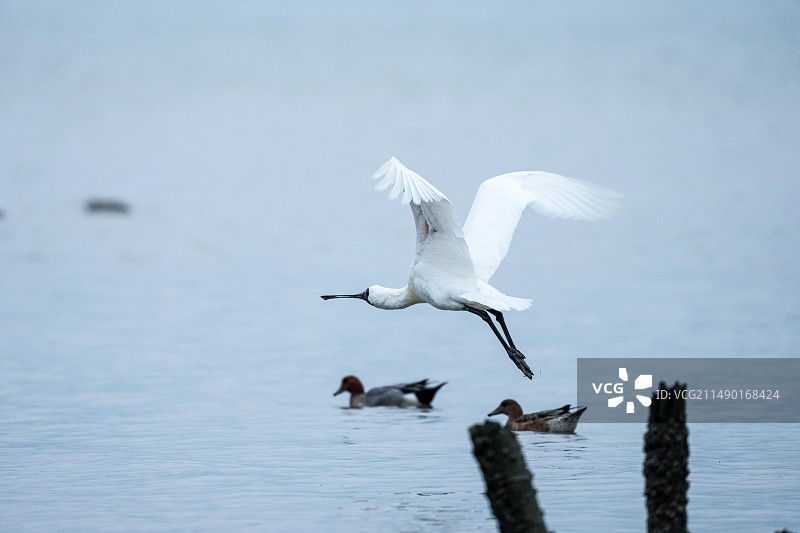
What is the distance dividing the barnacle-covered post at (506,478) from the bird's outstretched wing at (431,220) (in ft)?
8.80

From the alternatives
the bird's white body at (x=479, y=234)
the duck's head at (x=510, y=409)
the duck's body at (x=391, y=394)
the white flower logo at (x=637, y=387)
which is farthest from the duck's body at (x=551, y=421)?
the bird's white body at (x=479, y=234)

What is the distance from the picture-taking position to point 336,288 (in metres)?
27.5

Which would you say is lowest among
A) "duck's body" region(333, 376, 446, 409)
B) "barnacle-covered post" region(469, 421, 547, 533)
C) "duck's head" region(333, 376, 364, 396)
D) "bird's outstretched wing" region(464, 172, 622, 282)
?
"barnacle-covered post" region(469, 421, 547, 533)

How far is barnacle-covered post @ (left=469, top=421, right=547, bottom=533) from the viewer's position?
24.4ft

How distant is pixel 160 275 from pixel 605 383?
17.7 meters

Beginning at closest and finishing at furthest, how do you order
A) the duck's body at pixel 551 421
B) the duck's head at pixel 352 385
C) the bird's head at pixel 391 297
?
the bird's head at pixel 391 297 < the duck's body at pixel 551 421 < the duck's head at pixel 352 385

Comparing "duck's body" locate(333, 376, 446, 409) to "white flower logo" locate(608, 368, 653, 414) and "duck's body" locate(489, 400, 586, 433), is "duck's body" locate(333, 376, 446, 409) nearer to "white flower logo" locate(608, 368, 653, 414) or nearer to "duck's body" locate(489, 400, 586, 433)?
"duck's body" locate(489, 400, 586, 433)

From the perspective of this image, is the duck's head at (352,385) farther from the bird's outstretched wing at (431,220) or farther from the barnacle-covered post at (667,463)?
the barnacle-covered post at (667,463)

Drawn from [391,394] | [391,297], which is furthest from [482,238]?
[391,394]

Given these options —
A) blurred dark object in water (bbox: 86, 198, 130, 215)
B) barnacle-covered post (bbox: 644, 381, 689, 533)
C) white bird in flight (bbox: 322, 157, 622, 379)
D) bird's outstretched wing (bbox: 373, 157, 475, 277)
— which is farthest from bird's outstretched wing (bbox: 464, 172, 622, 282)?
blurred dark object in water (bbox: 86, 198, 130, 215)

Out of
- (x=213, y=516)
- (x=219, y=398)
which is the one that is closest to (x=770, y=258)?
(x=219, y=398)

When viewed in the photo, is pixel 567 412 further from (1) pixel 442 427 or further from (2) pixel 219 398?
(2) pixel 219 398

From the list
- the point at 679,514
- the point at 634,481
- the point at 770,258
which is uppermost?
the point at 770,258

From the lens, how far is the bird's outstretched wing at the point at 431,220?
394 inches
